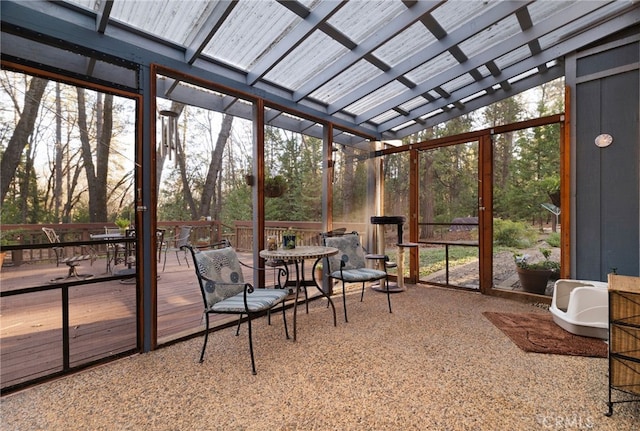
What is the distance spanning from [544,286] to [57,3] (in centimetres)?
548

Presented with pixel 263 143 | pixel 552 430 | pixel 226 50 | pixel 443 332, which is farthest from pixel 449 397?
pixel 226 50

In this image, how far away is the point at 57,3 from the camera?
195 cm

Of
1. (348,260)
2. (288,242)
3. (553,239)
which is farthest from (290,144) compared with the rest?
(553,239)

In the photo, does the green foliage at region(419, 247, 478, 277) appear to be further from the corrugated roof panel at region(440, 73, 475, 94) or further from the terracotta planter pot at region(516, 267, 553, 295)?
the corrugated roof panel at region(440, 73, 475, 94)

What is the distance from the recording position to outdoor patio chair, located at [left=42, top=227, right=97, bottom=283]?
205 cm

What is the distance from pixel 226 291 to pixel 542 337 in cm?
282

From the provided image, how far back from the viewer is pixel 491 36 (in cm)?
305

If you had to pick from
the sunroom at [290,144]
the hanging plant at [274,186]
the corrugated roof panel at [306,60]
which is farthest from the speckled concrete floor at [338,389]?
the corrugated roof panel at [306,60]

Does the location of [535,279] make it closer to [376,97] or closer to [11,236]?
[376,97]

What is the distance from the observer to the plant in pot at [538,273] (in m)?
3.78

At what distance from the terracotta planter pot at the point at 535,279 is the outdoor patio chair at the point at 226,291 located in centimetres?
323

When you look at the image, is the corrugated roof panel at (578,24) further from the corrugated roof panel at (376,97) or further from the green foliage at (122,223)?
the green foliage at (122,223)

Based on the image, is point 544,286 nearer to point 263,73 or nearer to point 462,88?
point 462,88

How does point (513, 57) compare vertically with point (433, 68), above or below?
above
